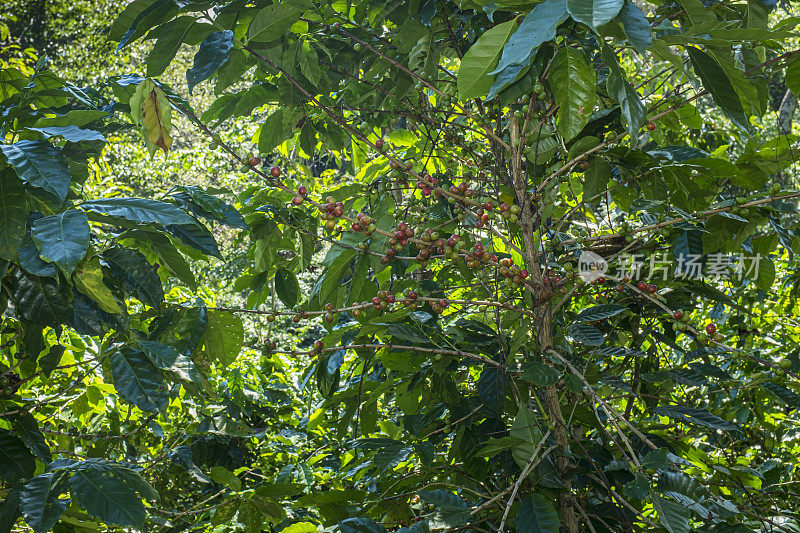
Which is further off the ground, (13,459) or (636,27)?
(636,27)

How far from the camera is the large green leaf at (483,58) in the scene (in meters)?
0.69

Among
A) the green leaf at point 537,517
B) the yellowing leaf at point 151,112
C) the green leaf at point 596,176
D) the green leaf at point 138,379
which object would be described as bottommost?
the green leaf at point 537,517

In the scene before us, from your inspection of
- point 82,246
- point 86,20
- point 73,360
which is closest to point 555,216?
point 82,246

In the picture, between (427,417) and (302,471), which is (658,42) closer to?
(427,417)

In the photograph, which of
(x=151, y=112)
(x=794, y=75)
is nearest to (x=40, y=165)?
(x=151, y=112)

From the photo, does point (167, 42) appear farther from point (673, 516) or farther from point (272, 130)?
point (673, 516)

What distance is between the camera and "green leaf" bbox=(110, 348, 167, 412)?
2.60 ft

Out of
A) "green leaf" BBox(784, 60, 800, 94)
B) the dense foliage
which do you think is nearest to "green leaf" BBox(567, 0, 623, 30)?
the dense foliage

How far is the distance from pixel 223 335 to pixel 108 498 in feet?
1.12

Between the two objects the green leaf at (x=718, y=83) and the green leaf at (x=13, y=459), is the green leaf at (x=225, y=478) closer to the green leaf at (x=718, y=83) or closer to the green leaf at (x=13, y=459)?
the green leaf at (x=13, y=459)

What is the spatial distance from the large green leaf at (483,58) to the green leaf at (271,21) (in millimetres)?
332

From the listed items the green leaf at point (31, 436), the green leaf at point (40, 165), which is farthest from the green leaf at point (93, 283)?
the green leaf at point (31, 436)

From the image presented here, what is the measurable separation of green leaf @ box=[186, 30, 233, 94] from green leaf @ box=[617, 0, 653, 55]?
0.50 meters

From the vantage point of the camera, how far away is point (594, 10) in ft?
1.79
